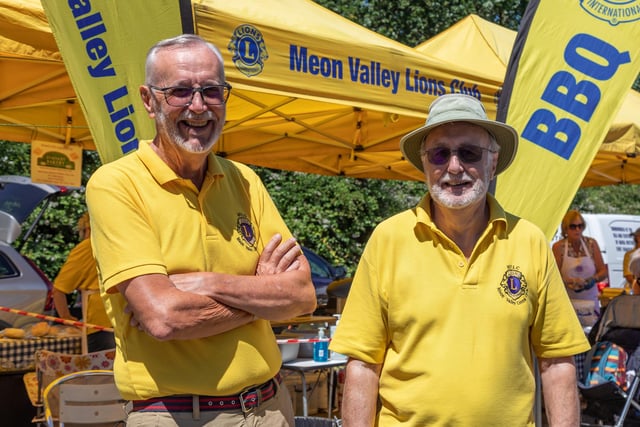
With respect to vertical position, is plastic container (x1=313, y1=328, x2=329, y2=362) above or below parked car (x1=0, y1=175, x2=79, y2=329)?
below

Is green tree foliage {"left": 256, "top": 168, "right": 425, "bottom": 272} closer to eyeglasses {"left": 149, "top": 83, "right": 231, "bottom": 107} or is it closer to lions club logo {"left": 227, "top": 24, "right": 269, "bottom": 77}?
lions club logo {"left": 227, "top": 24, "right": 269, "bottom": 77}

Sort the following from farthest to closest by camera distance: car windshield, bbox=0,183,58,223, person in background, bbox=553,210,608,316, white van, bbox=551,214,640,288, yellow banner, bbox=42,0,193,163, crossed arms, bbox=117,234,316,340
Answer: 1. white van, bbox=551,214,640,288
2. car windshield, bbox=0,183,58,223
3. person in background, bbox=553,210,608,316
4. yellow banner, bbox=42,0,193,163
5. crossed arms, bbox=117,234,316,340

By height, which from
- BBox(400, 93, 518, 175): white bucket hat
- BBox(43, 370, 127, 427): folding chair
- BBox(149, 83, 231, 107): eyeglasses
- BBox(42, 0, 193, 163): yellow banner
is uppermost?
BBox(42, 0, 193, 163): yellow banner

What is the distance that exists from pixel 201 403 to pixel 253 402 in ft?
0.52

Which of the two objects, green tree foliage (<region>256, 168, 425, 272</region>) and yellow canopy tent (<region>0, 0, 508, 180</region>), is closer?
yellow canopy tent (<region>0, 0, 508, 180</region>)

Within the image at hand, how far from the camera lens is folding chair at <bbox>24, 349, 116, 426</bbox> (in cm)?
506

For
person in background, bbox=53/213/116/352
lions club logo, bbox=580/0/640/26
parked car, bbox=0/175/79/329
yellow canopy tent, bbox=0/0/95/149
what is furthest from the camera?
parked car, bbox=0/175/79/329

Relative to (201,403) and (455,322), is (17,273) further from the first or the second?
(455,322)

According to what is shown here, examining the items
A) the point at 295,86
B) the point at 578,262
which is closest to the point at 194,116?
the point at 295,86

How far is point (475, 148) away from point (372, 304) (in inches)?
21.6

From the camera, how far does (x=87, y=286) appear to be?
256 inches

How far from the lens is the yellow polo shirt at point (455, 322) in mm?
2270

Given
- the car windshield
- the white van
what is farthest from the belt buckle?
the white van

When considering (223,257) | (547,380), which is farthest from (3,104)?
(547,380)
